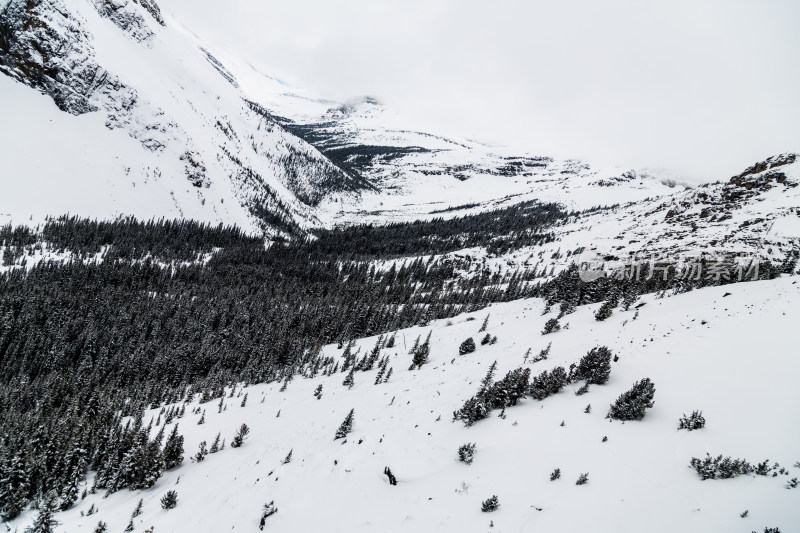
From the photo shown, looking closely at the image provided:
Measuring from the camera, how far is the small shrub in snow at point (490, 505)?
1659 cm

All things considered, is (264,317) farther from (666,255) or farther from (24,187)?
(24,187)

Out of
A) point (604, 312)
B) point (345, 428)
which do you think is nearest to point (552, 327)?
point (604, 312)

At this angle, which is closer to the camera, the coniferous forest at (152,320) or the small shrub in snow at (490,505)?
the small shrub in snow at (490,505)

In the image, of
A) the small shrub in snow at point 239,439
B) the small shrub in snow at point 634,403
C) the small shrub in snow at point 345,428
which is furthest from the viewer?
the small shrub in snow at point 239,439

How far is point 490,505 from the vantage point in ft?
54.4

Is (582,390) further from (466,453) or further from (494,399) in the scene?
(466,453)

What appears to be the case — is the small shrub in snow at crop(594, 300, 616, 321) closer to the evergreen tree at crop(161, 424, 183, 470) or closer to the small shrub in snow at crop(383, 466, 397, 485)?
the small shrub in snow at crop(383, 466, 397, 485)

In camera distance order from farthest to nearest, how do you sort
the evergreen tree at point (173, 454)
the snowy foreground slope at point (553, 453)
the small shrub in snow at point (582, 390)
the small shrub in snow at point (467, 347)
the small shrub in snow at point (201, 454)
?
the small shrub in snow at point (467, 347)
the small shrub in snow at point (201, 454)
the evergreen tree at point (173, 454)
the small shrub in snow at point (582, 390)
the snowy foreground slope at point (553, 453)

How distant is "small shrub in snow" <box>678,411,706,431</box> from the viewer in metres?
19.9

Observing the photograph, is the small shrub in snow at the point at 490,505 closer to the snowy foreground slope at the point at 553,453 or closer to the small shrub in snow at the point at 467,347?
the snowy foreground slope at the point at 553,453

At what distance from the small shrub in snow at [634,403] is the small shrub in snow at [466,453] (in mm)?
8860

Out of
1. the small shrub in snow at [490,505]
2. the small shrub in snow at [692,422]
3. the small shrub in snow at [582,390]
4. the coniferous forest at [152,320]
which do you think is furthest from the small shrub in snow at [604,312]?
the small shrub in snow at [490,505]

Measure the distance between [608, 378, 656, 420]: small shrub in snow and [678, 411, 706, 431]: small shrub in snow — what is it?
1744 millimetres

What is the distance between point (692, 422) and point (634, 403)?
8.97ft
